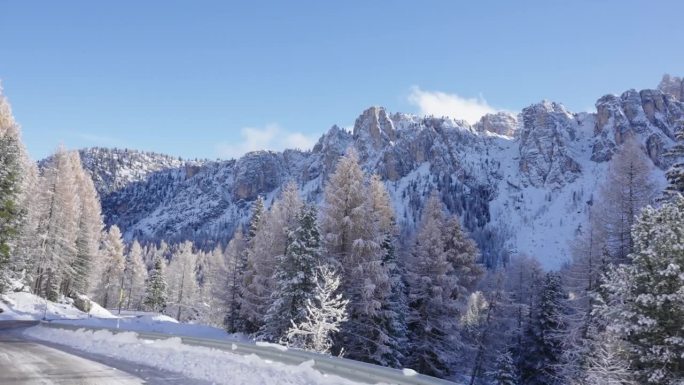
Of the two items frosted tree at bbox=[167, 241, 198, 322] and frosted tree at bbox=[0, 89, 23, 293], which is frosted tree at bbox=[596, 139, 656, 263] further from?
frosted tree at bbox=[167, 241, 198, 322]

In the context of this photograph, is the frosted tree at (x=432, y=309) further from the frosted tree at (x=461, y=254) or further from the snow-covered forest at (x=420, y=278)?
the frosted tree at (x=461, y=254)

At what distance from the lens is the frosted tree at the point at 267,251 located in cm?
3075

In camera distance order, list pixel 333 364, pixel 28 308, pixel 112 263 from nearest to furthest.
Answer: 1. pixel 333 364
2. pixel 28 308
3. pixel 112 263

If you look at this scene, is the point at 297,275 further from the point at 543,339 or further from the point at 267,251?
the point at 543,339

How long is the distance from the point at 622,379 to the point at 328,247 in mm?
15895

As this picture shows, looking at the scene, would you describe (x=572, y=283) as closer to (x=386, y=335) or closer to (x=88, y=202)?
(x=386, y=335)

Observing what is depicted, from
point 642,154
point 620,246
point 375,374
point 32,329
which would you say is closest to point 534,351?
point 620,246

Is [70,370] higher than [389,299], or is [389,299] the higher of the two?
[389,299]

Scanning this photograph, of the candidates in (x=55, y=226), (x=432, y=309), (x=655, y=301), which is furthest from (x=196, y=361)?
(x=55, y=226)

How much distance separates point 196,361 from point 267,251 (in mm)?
18335

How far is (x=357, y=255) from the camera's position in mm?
24938

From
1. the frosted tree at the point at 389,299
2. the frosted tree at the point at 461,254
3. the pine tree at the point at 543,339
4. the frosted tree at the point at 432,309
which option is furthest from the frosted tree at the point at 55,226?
the pine tree at the point at 543,339

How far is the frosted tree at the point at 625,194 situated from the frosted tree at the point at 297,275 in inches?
538

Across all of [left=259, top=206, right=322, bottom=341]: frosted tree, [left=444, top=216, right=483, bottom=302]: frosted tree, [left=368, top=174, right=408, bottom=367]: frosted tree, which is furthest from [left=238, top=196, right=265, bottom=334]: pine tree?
[left=444, top=216, right=483, bottom=302]: frosted tree
